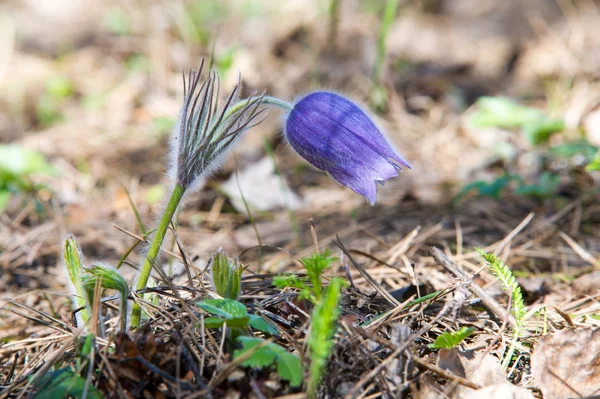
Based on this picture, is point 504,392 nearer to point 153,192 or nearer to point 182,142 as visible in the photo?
point 182,142

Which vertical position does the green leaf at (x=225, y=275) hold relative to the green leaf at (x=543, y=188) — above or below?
above

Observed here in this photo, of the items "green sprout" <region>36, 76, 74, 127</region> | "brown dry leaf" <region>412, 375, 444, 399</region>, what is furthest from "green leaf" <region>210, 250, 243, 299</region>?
"green sprout" <region>36, 76, 74, 127</region>

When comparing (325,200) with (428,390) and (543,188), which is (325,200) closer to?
(543,188)

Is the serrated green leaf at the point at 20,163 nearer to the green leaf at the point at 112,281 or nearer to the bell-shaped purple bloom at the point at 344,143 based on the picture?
the green leaf at the point at 112,281

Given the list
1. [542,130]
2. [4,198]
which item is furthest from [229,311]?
[542,130]

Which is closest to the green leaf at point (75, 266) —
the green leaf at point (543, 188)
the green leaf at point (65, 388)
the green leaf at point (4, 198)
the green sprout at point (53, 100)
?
the green leaf at point (65, 388)

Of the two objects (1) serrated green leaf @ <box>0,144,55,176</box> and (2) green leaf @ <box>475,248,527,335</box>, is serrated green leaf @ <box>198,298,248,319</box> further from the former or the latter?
(1) serrated green leaf @ <box>0,144,55,176</box>
